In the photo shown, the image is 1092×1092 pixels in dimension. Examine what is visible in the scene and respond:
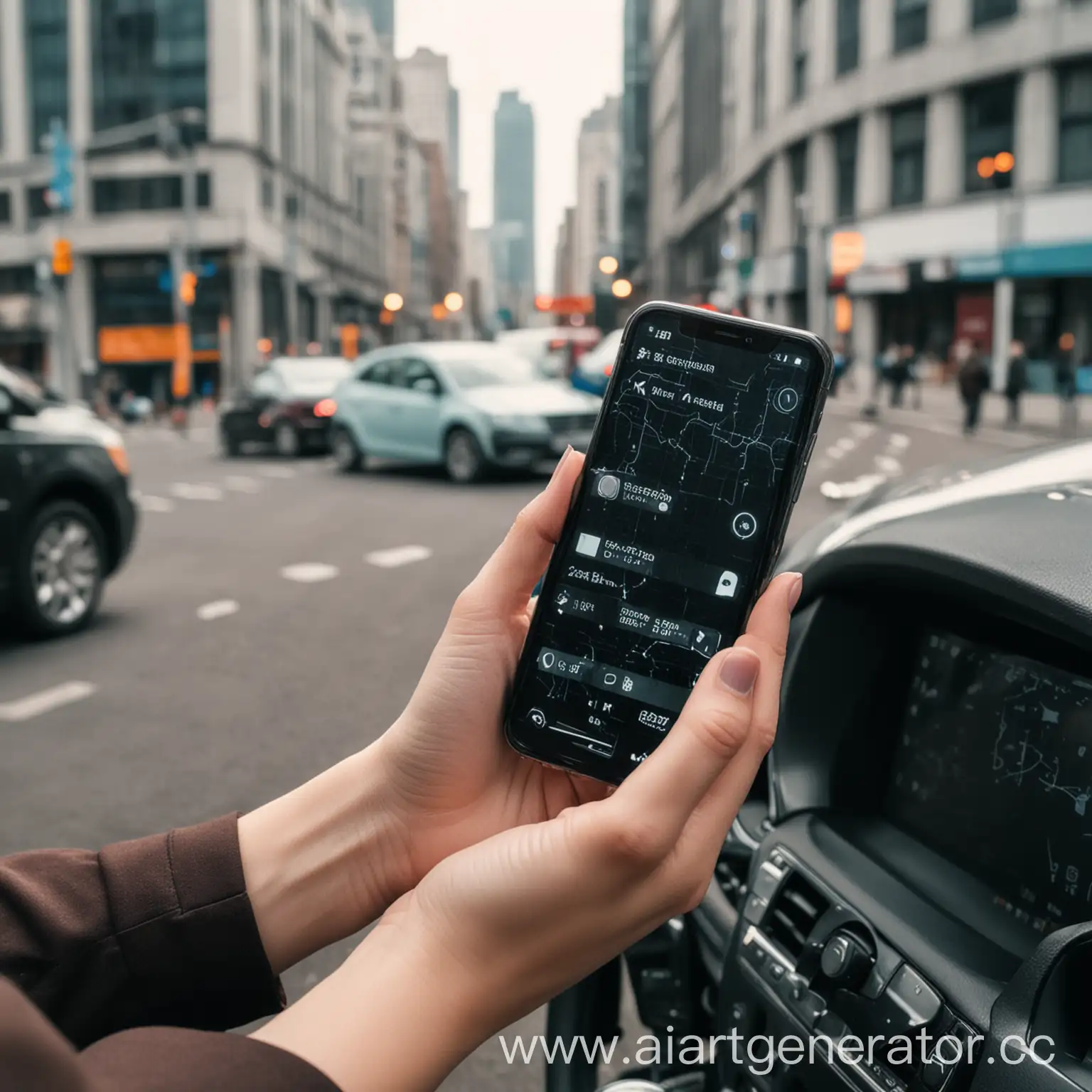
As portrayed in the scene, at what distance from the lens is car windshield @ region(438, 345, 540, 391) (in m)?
16.1

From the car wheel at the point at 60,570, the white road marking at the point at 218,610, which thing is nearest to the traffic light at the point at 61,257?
the white road marking at the point at 218,610

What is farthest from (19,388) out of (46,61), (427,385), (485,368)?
(46,61)

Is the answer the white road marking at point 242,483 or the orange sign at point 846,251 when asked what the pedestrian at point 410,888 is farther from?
the orange sign at point 846,251

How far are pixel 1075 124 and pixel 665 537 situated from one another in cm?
4135

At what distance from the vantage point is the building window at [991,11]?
1542 inches

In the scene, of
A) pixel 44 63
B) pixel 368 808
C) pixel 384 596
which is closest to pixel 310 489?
pixel 384 596

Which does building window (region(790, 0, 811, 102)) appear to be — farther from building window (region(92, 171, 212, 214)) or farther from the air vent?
the air vent

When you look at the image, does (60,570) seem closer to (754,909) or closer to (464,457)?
(754,909)

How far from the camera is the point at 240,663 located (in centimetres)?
671

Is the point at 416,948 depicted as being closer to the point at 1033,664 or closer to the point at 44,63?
the point at 1033,664

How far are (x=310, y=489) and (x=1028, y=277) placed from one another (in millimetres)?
29125

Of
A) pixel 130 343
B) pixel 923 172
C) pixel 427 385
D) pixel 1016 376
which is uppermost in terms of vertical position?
pixel 923 172

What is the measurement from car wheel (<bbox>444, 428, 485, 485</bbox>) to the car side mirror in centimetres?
65

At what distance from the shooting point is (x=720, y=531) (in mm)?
1477
